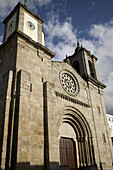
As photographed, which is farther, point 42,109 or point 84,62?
point 84,62

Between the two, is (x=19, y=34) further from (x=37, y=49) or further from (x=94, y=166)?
(x=94, y=166)

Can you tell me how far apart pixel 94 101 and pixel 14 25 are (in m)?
10.5

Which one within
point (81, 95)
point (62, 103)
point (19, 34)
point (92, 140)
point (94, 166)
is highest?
point (19, 34)

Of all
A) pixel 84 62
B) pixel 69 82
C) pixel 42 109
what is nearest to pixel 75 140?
pixel 42 109

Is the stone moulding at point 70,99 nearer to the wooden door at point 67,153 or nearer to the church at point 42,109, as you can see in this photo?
the church at point 42,109

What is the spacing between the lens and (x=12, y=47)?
1171 centimetres

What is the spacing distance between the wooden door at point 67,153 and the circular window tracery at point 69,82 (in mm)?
4114

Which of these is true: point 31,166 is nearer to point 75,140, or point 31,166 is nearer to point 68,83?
point 75,140

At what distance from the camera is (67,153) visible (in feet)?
39.7

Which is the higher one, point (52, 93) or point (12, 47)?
point (12, 47)

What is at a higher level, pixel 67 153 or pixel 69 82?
pixel 69 82

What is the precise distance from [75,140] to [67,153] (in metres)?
1.54

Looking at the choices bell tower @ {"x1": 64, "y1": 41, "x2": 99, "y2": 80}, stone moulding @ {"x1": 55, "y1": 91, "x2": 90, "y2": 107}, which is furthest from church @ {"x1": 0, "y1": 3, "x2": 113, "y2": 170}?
bell tower @ {"x1": 64, "y1": 41, "x2": 99, "y2": 80}

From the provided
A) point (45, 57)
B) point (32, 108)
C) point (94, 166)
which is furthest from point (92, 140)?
point (45, 57)
